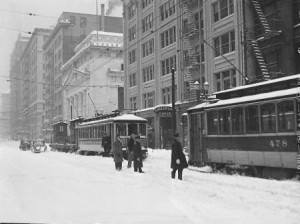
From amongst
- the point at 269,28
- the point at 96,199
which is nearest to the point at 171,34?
the point at 269,28

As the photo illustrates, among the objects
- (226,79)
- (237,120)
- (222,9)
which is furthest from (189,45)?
(237,120)

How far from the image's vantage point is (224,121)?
18.5 metres

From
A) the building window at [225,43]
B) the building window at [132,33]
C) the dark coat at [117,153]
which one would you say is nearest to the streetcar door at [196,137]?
the dark coat at [117,153]

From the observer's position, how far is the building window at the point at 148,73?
5169 centimetres

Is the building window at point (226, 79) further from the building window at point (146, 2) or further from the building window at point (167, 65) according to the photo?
the building window at point (146, 2)

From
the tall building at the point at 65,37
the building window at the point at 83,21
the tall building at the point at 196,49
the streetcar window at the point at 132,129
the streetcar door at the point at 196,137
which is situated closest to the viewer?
the streetcar door at the point at 196,137

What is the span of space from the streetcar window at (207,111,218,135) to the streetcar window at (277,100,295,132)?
417 cm

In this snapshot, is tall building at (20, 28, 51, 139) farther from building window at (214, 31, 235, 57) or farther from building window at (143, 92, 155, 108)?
building window at (214, 31, 235, 57)

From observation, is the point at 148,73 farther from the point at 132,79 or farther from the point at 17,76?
the point at 17,76

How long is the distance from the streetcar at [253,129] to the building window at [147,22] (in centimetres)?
3251

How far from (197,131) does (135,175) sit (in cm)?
381

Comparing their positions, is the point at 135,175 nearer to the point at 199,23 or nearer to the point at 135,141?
the point at 135,141

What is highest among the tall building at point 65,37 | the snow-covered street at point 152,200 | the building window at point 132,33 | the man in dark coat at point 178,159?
the tall building at point 65,37

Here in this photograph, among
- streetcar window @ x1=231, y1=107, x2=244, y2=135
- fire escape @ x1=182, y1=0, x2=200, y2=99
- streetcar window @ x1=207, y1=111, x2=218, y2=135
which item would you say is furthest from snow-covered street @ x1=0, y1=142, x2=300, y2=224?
fire escape @ x1=182, y1=0, x2=200, y2=99
